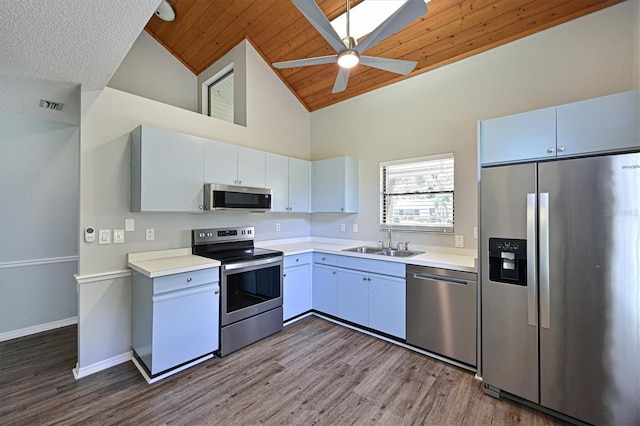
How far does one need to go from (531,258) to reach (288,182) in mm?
2779

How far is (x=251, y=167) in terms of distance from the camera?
330cm

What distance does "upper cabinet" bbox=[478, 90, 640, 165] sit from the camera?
1697 mm

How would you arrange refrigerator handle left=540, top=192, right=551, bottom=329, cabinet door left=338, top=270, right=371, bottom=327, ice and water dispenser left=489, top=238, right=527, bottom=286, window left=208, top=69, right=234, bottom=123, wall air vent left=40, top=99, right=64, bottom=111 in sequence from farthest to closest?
1. window left=208, top=69, right=234, bottom=123
2. cabinet door left=338, top=270, right=371, bottom=327
3. wall air vent left=40, top=99, right=64, bottom=111
4. ice and water dispenser left=489, top=238, right=527, bottom=286
5. refrigerator handle left=540, top=192, right=551, bottom=329

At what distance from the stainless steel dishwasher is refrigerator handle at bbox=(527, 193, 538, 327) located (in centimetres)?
43

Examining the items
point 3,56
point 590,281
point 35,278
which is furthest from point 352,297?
point 35,278

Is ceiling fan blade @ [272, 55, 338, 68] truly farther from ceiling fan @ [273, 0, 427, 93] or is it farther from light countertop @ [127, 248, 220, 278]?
light countertop @ [127, 248, 220, 278]

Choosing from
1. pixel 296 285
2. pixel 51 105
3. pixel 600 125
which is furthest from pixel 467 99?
pixel 51 105

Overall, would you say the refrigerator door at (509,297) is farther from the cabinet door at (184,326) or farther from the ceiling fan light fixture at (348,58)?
the cabinet door at (184,326)

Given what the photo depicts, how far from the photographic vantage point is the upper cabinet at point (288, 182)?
3.56 m

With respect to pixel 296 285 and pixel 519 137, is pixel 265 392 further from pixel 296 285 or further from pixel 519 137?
pixel 519 137

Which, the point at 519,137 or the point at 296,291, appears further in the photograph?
the point at 296,291

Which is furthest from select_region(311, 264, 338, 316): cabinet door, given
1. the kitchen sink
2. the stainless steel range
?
the stainless steel range

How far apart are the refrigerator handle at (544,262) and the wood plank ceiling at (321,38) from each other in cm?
178

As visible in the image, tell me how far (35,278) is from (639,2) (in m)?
6.31
